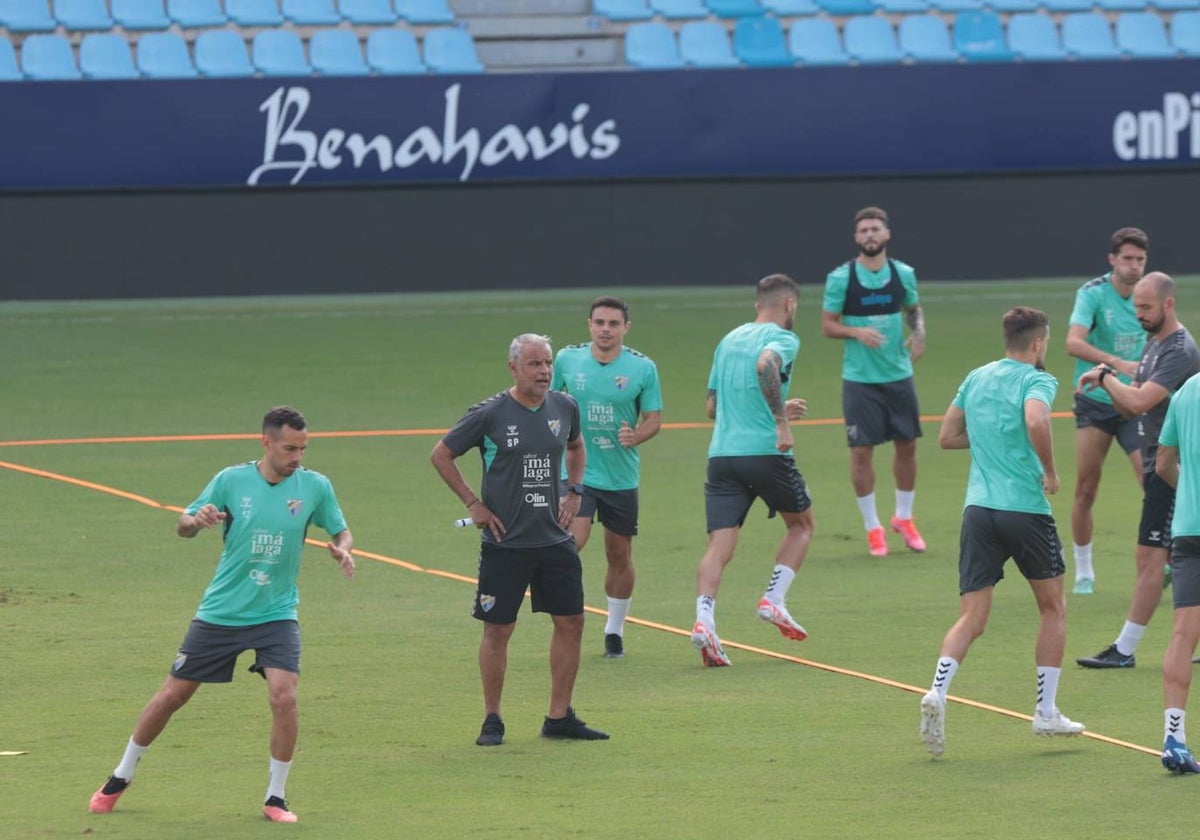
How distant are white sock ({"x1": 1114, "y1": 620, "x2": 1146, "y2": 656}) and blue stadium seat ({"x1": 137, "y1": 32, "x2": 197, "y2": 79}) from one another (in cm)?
2022

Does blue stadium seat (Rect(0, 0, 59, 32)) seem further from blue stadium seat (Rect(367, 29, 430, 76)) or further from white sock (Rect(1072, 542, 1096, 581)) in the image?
white sock (Rect(1072, 542, 1096, 581))

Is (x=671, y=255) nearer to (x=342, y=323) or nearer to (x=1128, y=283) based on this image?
(x=342, y=323)

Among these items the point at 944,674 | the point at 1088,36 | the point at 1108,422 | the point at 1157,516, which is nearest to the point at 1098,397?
the point at 1108,422

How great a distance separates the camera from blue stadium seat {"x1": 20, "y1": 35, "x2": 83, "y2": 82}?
2856 cm

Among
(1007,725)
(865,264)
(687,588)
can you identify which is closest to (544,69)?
(865,264)

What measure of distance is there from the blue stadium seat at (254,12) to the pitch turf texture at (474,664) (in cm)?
871

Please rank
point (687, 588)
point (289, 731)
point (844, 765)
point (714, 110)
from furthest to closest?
point (714, 110) < point (687, 588) < point (844, 765) < point (289, 731)

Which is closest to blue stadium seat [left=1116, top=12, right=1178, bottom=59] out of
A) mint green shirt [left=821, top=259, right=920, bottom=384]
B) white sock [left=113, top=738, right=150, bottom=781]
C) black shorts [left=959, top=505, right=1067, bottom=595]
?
mint green shirt [left=821, top=259, right=920, bottom=384]

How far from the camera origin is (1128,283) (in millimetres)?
Result: 13742

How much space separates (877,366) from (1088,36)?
18.5m

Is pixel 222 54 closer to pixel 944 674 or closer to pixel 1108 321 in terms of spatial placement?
pixel 1108 321

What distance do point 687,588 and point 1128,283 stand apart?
3592mm

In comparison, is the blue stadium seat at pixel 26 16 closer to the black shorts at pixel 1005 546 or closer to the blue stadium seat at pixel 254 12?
the blue stadium seat at pixel 254 12

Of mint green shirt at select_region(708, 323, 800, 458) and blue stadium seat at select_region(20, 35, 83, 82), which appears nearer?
mint green shirt at select_region(708, 323, 800, 458)
